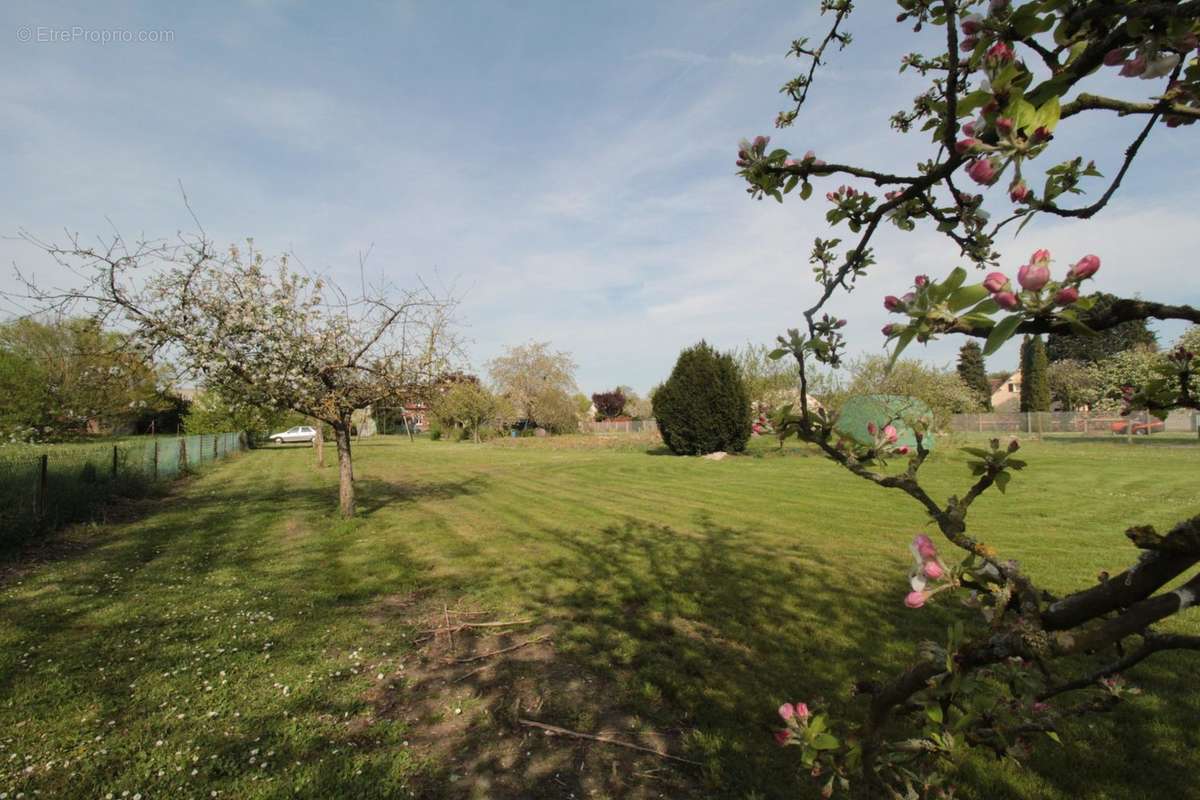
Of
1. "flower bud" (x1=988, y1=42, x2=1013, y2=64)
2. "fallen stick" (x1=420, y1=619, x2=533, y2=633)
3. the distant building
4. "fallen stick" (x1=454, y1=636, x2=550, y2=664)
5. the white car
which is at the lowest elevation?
"fallen stick" (x1=454, y1=636, x2=550, y2=664)

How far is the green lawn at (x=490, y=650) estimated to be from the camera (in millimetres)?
3148

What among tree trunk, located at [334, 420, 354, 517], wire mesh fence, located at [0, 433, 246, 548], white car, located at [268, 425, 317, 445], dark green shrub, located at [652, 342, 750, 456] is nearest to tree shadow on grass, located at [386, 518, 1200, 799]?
tree trunk, located at [334, 420, 354, 517]

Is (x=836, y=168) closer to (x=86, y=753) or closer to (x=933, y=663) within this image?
(x=933, y=663)

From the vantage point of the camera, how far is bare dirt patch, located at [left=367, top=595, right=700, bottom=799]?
3.09 m

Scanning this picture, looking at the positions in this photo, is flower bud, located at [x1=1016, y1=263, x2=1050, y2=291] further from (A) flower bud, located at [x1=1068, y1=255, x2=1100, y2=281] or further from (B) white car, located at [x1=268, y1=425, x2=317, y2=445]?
(B) white car, located at [x1=268, y1=425, x2=317, y2=445]

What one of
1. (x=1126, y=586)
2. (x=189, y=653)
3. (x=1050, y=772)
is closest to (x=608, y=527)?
(x=189, y=653)

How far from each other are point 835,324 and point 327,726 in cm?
387

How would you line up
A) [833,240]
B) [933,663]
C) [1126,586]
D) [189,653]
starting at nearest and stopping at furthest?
[1126,586]
[933,663]
[833,240]
[189,653]

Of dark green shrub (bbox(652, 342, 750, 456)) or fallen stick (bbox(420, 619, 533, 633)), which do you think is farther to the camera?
dark green shrub (bbox(652, 342, 750, 456))

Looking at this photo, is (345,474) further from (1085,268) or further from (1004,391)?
(1004,391)

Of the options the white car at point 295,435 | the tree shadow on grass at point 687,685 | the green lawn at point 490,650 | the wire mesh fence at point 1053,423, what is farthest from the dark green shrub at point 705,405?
the white car at point 295,435

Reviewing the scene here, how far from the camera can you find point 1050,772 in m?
3.07

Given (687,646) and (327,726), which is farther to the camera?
(687,646)

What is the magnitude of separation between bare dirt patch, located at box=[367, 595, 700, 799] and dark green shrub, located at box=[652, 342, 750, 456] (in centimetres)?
1814
